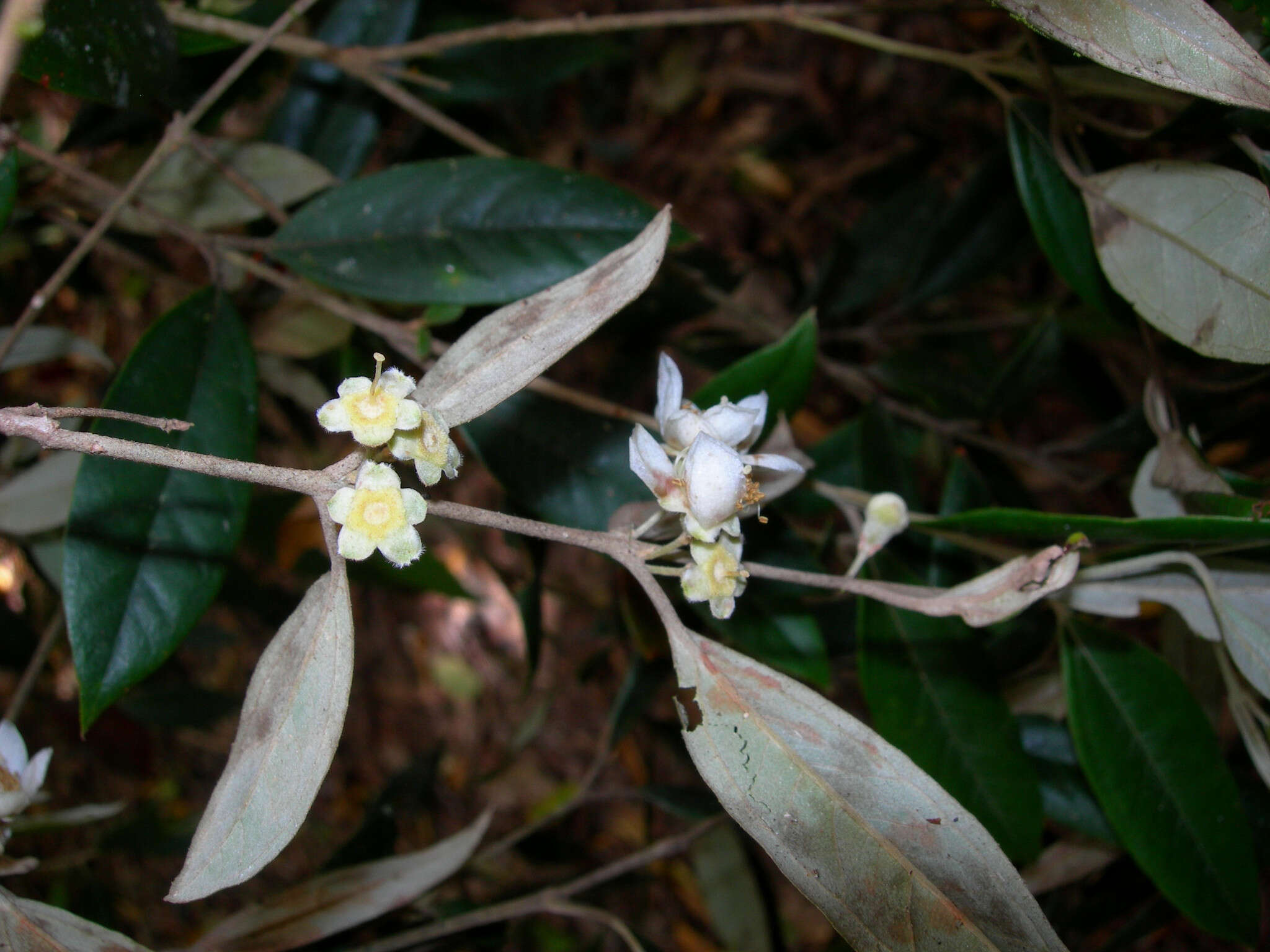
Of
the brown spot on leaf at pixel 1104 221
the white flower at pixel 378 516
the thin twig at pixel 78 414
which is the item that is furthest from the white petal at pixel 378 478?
the brown spot on leaf at pixel 1104 221

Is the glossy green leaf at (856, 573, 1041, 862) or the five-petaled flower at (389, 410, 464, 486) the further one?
the glossy green leaf at (856, 573, 1041, 862)

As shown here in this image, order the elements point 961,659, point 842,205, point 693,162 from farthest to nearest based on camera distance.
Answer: point 693,162 → point 842,205 → point 961,659

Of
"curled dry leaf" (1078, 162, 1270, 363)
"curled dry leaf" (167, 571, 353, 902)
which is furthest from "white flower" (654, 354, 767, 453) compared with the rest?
"curled dry leaf" (1078, 162, 1270, 363)

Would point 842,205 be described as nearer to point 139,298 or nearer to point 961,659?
point 961,659

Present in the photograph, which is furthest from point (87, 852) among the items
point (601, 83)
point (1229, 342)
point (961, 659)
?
point (601, 83)

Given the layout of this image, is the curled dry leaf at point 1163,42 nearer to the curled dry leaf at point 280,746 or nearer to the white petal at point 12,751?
the curled dry leaf at point 280,746

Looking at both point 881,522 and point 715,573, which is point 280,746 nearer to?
point 715,573

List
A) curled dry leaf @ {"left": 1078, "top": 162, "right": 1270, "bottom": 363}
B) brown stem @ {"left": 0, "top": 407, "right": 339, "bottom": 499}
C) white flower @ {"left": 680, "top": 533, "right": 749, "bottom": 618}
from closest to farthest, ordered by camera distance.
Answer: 1. brown stem @ {"left": 0, "top": 407, "right": 339, "bottom": 499}
2. white flower @ {"left": 680, "top": 533, "right": 749, "bottom": 618}
3. curled dry leaf @ {"left": 1078, "top": 162, "right": 1270, "bottom": 363}

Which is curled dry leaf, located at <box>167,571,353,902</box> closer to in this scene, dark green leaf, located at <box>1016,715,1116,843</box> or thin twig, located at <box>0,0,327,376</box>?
thin twig, located at <box>0,0,327,376</box>
